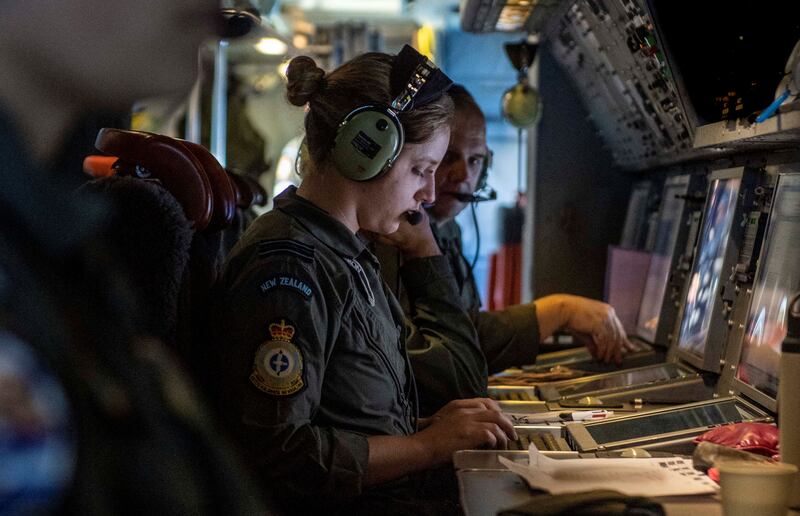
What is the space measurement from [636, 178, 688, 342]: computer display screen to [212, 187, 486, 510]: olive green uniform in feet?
4.78

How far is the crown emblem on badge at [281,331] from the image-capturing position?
1.56m

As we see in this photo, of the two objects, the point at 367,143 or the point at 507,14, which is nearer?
the point at 367,143

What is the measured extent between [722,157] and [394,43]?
239 inches

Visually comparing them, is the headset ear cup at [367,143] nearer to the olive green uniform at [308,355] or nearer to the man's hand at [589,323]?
the olive green uniform at [308,355]

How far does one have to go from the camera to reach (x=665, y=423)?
194 centimetres

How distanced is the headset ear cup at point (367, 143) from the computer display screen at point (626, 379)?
1.08m

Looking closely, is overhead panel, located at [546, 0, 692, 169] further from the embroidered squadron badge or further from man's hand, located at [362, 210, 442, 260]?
the embroidered squadron badge

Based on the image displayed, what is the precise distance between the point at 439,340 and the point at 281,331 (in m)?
0.91

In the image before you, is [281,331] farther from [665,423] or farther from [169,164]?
[665,423]

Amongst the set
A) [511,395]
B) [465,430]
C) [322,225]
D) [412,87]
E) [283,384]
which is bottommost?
[511,395]

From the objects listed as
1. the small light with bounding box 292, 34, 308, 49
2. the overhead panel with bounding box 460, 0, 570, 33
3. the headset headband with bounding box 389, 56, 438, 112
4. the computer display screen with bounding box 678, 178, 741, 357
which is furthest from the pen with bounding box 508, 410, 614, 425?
the small light with bounding box 292, 34, 308, 49

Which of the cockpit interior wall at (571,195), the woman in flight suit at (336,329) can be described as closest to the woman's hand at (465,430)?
the woman in flight suit at (336,329)

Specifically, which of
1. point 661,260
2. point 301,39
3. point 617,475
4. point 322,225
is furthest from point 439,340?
point 301,39

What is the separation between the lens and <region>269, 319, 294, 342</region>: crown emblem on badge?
61.5 inches
